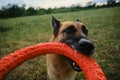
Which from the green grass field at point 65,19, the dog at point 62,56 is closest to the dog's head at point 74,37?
the dog at point 62,56

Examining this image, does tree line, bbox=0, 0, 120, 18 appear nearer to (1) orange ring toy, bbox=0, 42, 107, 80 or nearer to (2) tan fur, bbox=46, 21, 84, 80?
(2) tan fur, bbox=46, 21, 84, 80

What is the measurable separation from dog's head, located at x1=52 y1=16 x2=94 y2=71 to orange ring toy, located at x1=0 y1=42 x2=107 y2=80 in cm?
4

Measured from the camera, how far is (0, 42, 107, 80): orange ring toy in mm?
1348

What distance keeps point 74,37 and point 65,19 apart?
45.4 inches

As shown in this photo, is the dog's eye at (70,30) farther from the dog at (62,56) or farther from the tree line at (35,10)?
the tree line at (35,10)

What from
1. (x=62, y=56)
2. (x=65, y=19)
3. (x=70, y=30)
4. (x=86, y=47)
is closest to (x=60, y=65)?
(x=62, y=56)

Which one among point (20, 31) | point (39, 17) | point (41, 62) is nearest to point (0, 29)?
point (20, 31)

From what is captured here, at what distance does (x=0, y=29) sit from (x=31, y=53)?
1249 mm

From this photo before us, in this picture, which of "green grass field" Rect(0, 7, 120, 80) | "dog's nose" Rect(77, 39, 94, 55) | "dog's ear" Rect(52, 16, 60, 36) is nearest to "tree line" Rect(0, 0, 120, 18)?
"green grass field" Rect(0, 7, 120, 80)

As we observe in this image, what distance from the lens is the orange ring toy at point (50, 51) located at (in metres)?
1.35

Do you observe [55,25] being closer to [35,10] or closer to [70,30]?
[70,30]

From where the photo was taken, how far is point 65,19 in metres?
Answer: 2.81

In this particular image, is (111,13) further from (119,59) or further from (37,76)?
(37,76)

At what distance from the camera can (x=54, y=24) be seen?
1.93 metres
